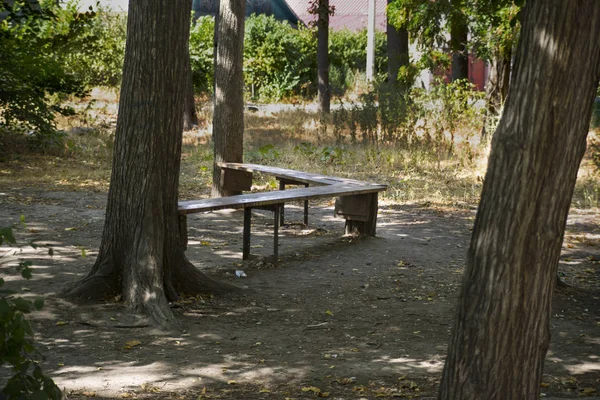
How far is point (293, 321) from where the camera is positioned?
257 inches

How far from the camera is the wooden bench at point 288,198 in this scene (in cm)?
805

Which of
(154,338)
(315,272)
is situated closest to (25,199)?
(315,272)

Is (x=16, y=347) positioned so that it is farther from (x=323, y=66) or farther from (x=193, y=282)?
(x=323, y=66)

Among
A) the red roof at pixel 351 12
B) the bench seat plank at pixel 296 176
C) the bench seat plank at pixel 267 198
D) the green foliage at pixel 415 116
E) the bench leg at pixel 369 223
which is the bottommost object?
the bench leg at pixel 369 223

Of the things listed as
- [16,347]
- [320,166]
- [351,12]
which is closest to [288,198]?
[16,347]

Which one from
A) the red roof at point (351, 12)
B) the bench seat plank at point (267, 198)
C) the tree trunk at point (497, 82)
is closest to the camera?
the bench seat plank at point (267, 198)

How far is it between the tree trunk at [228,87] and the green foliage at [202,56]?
448 inches

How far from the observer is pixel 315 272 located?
818cm

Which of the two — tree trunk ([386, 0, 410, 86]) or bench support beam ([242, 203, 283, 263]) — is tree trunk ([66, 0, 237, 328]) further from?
tree trunk ([386, 0, 410, 86])

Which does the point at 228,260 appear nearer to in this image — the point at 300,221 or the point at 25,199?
the point at 300,221

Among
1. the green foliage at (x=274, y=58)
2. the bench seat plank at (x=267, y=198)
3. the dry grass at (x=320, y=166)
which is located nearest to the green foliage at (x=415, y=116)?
the dry grass at (x=320, y=166)

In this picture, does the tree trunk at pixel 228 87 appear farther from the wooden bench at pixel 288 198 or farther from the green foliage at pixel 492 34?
the green foliage at pixel 492 34

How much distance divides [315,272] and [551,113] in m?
4.82

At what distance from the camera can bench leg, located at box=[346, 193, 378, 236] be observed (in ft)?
32.0
